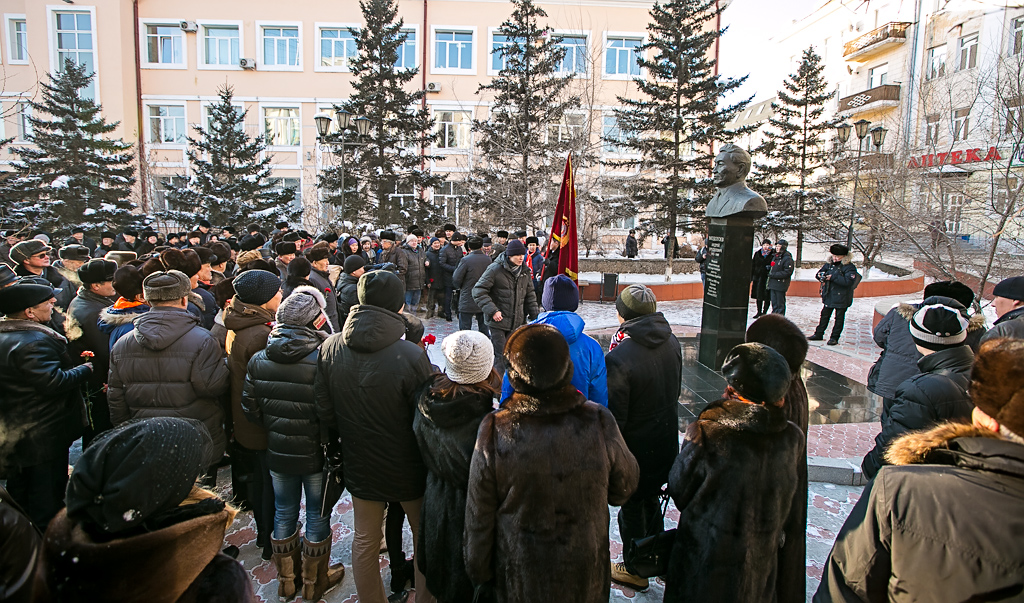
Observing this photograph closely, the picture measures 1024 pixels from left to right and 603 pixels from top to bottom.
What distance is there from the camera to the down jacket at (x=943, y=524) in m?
1.43

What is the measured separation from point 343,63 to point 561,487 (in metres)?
33.0

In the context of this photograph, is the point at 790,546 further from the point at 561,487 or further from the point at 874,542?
the point at 561,487

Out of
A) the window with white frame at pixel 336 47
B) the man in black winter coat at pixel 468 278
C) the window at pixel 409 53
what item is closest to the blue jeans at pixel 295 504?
the man in black winter coat at pixel 468 278

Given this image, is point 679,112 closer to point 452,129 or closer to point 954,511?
point 452,129

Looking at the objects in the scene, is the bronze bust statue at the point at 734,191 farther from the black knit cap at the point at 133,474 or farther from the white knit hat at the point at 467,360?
the black knit cap at the point at 133,474

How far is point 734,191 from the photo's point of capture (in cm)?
722

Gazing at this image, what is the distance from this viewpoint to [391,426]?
2910mm

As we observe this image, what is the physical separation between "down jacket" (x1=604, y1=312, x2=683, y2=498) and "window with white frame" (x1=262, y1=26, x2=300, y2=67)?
32397 mm

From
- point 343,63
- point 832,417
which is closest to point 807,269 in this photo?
point 832,417

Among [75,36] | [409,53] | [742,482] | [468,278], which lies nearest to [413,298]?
[468,278]

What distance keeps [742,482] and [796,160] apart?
2825 cm

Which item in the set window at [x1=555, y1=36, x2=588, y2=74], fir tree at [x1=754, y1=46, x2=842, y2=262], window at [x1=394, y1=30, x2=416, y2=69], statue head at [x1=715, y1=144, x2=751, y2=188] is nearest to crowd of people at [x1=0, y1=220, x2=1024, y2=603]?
statue head at [x1=715, y1=144, x2=751, y2=188]

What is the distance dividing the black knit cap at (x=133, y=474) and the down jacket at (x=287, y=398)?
1.61 meters

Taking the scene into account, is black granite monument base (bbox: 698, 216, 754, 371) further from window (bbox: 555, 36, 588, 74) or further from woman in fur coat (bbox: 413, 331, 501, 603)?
window (bbox: 555, 36, 588, 74)
